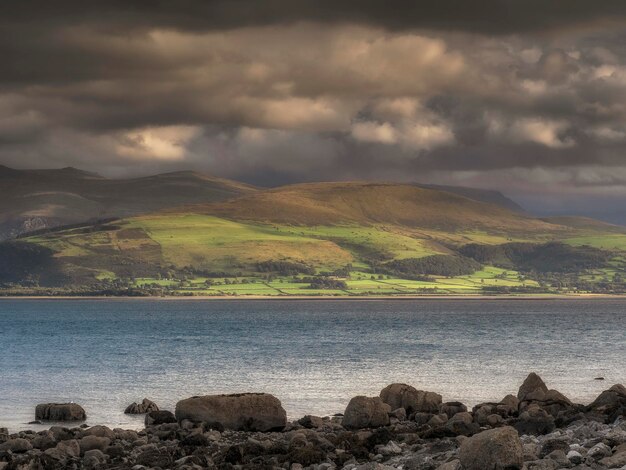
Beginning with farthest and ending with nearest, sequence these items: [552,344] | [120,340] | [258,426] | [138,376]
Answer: [120,340] < [552,344] < [138,376] < [258,426]

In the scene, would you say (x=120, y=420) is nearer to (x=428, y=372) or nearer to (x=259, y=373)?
(x=259, y=373)

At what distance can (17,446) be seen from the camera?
41125 millimetres

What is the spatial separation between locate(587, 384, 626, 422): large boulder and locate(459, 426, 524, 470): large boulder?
15.3 meters

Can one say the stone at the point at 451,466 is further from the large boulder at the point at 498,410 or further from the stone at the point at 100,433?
the stone at the point at 100,433

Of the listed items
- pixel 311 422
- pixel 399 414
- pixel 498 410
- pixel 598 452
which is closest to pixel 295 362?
pixel 399 414

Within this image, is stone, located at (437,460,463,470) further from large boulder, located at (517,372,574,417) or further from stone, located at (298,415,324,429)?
large boulder, located at (517,372,574,417)

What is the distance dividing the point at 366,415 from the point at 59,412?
1843 cm

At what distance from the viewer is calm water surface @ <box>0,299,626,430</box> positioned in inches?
2635

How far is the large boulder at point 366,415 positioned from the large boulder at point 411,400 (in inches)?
178

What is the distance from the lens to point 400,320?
7431 inches

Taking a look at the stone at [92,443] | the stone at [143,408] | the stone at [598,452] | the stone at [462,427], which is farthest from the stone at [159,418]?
the stone at [598,452]

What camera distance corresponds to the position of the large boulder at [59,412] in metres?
53.9

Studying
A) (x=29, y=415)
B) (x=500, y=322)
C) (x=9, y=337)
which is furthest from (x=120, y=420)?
(x=500, y=322)

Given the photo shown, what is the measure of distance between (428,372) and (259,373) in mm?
14536
